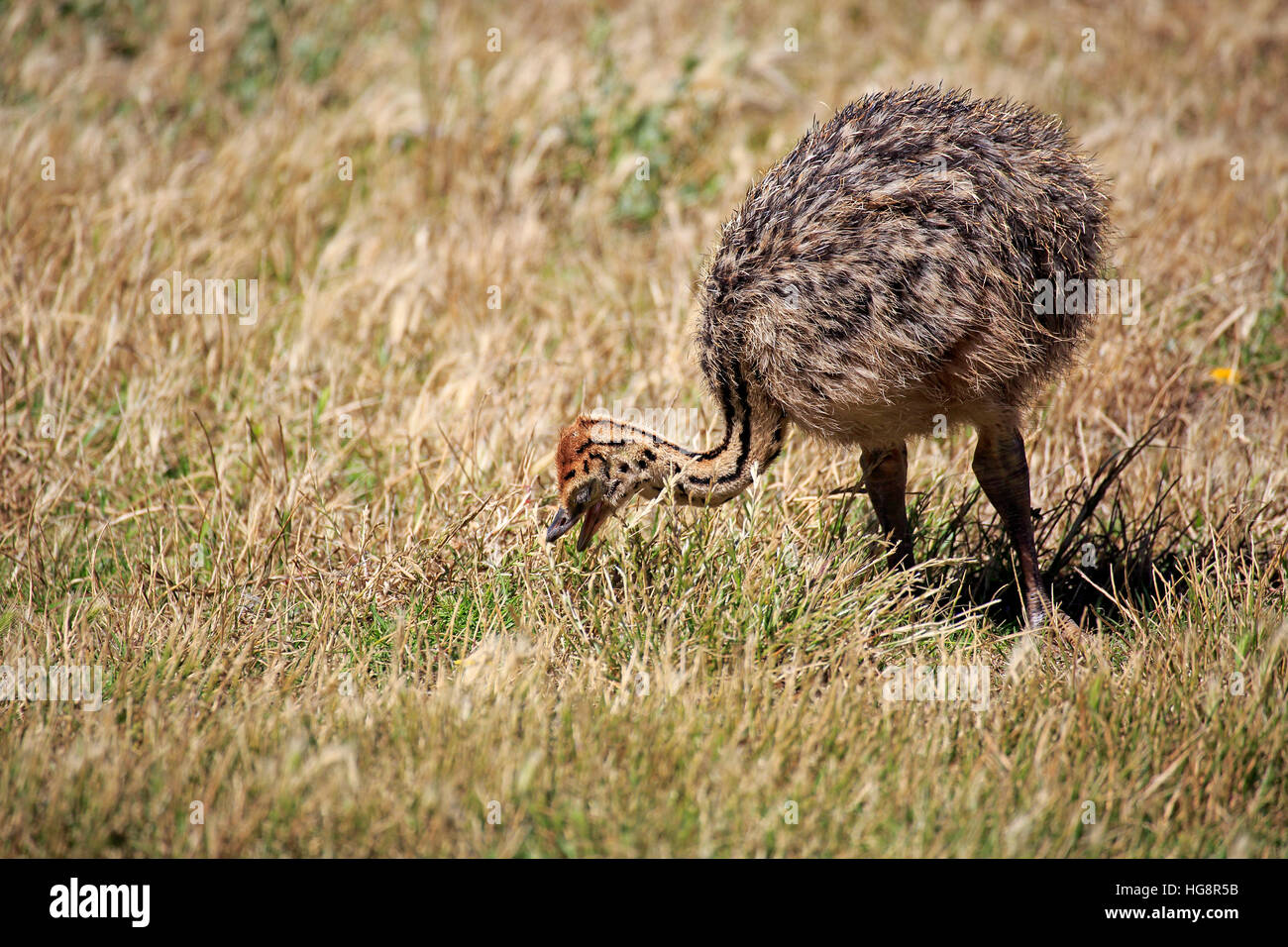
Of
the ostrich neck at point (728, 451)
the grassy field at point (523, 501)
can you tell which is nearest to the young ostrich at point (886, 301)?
the ostrich neck at point (728, 451)

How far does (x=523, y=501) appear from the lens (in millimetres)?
4461

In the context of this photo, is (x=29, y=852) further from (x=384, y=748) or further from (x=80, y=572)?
(x=80, y=572)

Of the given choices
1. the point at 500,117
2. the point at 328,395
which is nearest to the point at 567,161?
the point at 500,117

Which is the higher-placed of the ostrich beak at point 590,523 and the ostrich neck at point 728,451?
the ostrich neck at point 728,451

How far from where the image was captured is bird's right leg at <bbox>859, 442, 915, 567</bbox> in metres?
4.51

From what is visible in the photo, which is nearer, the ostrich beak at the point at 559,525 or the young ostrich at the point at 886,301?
the young ostrich at the point at 886,301

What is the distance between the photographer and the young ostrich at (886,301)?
385cm

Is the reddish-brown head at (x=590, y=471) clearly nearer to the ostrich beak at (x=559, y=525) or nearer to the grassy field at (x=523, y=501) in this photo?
the ostrich beak at (x=559, y=525)

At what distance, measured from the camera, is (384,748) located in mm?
3475

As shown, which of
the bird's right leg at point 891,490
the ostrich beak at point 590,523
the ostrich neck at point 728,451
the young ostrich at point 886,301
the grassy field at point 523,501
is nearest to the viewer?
the grassy field at point 523,501

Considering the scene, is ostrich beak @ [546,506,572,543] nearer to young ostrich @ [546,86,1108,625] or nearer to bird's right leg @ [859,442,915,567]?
young ostrich @ [546,86,1108,625]

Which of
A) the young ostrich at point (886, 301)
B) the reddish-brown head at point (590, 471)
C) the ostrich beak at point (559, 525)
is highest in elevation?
the young ostrich at point (886, 301)

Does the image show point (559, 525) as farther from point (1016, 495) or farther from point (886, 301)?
point (1016, 495)

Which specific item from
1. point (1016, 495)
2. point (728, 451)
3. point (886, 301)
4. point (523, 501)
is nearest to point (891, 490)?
point (1016, 495)
